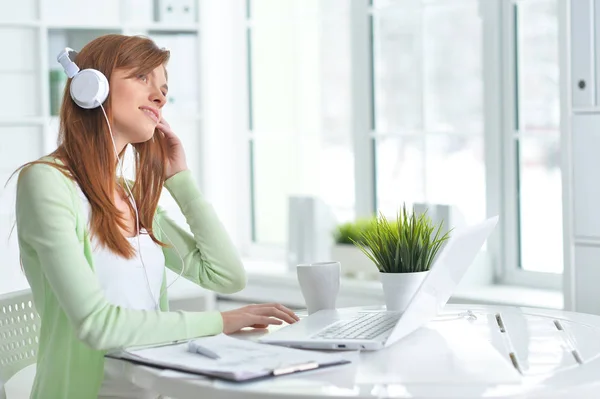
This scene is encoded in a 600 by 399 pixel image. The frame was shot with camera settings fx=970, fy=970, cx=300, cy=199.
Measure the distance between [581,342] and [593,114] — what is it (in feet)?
4.51

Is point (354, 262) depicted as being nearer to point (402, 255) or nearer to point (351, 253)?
point (351, 253)

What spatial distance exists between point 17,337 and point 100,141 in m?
0.57

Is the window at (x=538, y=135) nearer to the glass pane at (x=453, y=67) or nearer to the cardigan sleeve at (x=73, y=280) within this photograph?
the glass pane at (x=453, y=67)

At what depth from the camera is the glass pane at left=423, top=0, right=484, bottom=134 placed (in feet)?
12.6

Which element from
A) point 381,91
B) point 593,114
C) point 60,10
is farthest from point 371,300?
point 60,10

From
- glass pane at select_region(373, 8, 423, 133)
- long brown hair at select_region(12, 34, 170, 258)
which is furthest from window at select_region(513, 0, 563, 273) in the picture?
long brown hair at select_region(12, 34, 170, 258)

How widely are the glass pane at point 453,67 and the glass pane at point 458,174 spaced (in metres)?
0.05

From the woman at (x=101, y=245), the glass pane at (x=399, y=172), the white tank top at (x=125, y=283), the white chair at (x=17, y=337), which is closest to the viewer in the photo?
the woman at (x=101, y=245)

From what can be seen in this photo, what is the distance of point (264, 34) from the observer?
180 inches

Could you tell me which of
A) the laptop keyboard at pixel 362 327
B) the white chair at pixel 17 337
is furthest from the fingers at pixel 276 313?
the white chair at pixel 17 337

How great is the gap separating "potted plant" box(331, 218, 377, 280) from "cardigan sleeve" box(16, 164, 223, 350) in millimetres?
2186

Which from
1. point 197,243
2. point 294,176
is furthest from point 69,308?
point 294,176

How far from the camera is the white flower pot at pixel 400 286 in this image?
2086 millimetres

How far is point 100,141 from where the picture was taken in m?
1.96
